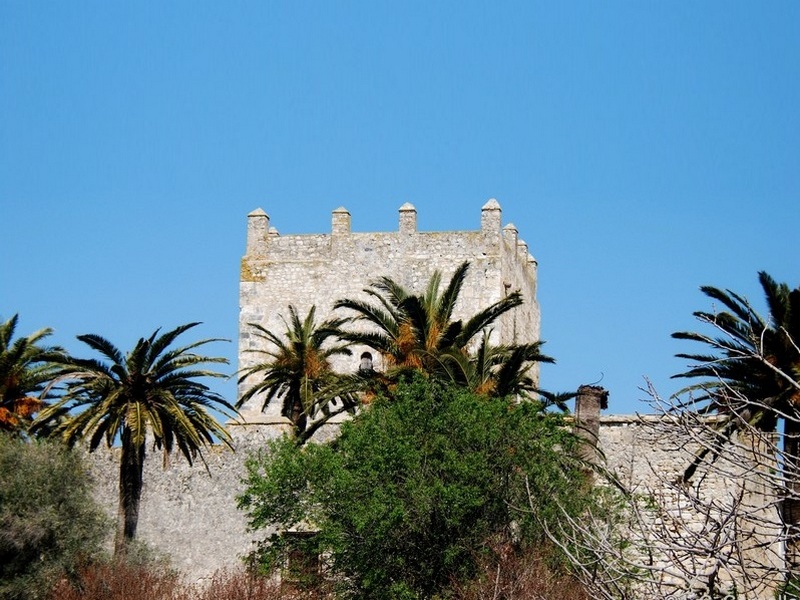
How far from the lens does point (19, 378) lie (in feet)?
96.2

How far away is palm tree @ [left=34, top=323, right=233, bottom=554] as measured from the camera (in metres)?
27.1

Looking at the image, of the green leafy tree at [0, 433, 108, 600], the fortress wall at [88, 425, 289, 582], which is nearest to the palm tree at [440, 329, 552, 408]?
the fortress wall at [88, 425, 289, 582]

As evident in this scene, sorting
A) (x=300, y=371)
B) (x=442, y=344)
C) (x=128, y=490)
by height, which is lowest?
(x=128, y=490)

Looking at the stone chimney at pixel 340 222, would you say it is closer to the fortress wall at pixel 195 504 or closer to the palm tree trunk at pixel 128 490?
the fortress wall at pixel 195 504

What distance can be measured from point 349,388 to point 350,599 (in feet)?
14.0

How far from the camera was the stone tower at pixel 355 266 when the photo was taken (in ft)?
121

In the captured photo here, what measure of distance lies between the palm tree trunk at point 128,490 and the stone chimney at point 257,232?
11.9m

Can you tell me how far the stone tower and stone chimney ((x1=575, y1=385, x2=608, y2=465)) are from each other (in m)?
8.21

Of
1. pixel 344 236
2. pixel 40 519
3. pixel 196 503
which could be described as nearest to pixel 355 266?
pixel 344 236

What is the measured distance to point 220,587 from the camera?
25562 mm

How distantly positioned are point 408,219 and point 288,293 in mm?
3399

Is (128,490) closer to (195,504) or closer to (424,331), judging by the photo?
(195,504)

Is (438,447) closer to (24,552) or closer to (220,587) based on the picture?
(220,587)

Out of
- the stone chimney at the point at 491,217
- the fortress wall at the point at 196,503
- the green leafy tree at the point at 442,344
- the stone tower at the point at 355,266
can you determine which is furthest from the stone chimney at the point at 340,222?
the green leafy tree at the point at 442,344
